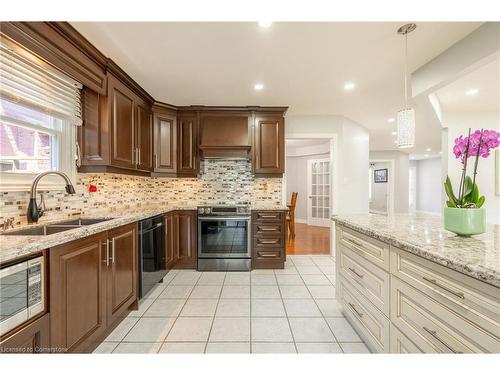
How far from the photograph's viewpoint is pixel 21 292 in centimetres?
107

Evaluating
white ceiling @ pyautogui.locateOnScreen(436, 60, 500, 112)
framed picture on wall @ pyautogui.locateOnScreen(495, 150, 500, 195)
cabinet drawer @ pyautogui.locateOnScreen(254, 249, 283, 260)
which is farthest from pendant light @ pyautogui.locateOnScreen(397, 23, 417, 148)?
A: framed picture on wall @ pyautogui.locateOnScreen(495, 150, 500, 195)

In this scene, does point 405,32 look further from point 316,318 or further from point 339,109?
point 316,318

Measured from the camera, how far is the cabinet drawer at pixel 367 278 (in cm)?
142

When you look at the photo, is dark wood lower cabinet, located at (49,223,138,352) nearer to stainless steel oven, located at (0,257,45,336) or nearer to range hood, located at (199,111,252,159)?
stainless steel oven, located at (0,257,45,336)

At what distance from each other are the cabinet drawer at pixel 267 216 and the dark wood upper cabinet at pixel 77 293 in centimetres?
201

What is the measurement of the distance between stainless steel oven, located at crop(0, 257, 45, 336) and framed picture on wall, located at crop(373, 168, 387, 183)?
953 centimetres

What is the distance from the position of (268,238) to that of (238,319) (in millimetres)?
1415

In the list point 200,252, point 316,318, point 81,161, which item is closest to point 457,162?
point 316,318

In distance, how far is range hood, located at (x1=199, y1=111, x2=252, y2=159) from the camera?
11.4 ft

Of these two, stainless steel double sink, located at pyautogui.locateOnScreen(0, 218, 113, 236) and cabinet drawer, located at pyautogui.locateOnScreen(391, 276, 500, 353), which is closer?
cabinet drawer, located at pyautogui.locateOnScreen(391, 276, 500, 353)

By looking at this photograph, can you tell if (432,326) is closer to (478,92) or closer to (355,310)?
(355,310)

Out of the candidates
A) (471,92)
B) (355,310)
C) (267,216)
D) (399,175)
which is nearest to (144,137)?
(267,216)

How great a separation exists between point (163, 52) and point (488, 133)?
7.87 feet
